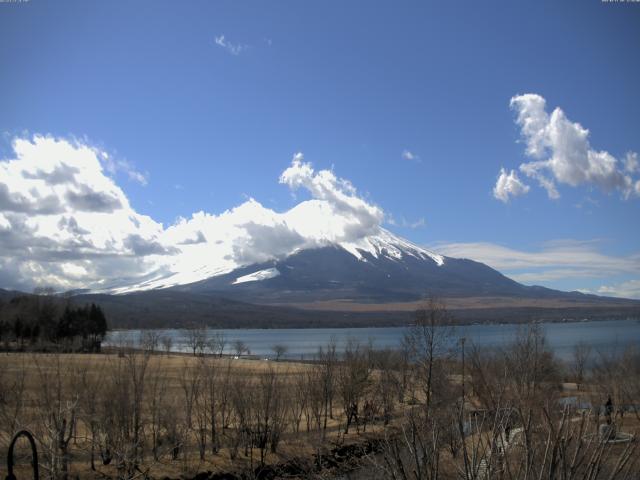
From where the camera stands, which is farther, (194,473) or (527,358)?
(527,358)

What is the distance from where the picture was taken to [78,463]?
31625 mm

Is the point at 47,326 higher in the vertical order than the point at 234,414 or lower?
higher

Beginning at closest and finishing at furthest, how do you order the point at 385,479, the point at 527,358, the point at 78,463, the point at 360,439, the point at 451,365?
the point at 385,479
the point at 78,463
the point at 527,358
the point at 360,439
the point at 451,365

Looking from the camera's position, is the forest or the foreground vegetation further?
the forest

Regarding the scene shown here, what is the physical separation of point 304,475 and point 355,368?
1839cm

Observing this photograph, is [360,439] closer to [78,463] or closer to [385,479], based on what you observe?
[78,463]

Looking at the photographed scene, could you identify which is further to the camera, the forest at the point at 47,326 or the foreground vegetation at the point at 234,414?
the forest at the point at 47,326

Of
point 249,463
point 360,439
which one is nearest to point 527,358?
point 360,439

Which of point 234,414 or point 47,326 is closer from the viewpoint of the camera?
point 234,414

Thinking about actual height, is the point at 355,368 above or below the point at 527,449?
below

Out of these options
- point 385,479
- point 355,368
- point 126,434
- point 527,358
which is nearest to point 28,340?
point 355,368

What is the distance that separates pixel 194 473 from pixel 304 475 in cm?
580

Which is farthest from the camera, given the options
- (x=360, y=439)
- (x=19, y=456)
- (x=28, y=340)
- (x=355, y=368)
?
(x=28, y=340)

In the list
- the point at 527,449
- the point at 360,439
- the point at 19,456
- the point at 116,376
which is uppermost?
the point at 527,449
